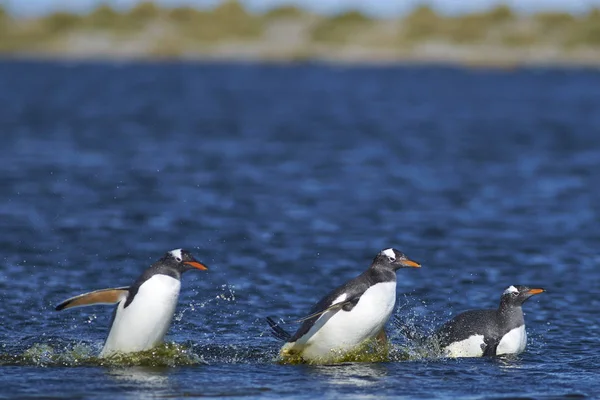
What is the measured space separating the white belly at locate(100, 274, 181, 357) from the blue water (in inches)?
10.2

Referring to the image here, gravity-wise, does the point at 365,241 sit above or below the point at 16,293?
above

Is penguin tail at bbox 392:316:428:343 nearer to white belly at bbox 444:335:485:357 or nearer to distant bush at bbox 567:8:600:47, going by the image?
white belly at bbox 444:335:485:357

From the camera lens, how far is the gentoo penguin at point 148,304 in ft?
35.8

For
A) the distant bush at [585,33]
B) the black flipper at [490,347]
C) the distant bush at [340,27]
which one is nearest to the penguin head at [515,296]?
the black flipper at [490,347]

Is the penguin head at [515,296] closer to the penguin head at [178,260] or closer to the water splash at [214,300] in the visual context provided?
the penguin head at [178,260]

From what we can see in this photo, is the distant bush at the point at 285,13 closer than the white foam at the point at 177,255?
No

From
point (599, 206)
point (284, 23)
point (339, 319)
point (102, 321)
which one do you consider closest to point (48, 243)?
point (102, 321)

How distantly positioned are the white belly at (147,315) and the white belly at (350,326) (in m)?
1.26

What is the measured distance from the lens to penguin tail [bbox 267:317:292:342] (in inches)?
461

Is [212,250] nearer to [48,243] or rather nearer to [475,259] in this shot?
[48,243]

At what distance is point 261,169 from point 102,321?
1547 centimetres

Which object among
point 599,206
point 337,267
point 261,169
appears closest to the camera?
point 337,267

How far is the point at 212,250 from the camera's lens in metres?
17.1

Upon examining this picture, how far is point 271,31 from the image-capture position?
338 feet
